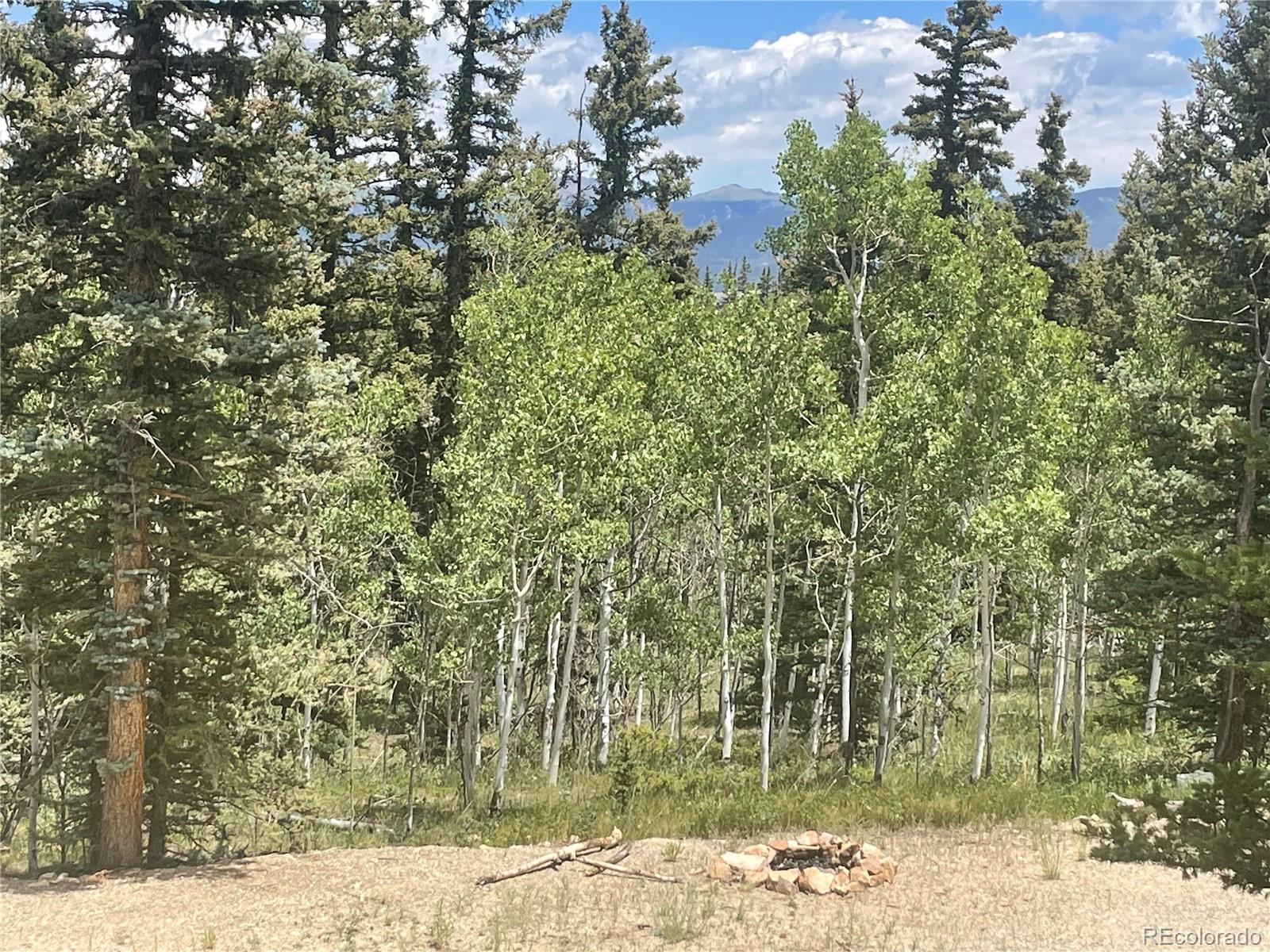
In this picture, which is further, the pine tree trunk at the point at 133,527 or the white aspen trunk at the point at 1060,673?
the white aspen trunk at the point at 1060,673

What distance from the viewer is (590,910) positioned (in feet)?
36.1

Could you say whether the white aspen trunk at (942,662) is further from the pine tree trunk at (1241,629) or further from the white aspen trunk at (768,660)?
the pine tree trunk at (1241,629)

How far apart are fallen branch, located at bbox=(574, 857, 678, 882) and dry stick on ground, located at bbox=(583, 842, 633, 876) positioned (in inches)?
2.3

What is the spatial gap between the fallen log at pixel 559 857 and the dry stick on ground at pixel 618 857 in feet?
0.74

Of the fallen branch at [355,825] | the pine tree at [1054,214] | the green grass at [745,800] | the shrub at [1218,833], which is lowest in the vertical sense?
the fallen branch at [355,825]

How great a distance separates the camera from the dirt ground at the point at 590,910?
381 inches

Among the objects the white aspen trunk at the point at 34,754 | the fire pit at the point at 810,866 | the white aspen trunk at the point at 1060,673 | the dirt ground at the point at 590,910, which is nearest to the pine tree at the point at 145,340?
the white aspen trunk at the point at 34,754

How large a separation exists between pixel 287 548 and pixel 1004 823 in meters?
11.5

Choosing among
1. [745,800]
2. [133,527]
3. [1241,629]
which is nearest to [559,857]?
[745,800]

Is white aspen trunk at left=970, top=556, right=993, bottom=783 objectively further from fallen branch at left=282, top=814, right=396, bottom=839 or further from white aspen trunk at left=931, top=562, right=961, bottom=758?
fallen branch at left=282, top=814, right=396, bottom=839

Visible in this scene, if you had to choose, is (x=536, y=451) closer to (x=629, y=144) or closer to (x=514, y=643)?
(x=514, y=643)

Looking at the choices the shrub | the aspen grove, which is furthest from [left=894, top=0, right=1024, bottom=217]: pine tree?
the shrub

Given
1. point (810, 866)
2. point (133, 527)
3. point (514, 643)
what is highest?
point (133, 527)

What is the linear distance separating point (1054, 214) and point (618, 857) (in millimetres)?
36970
